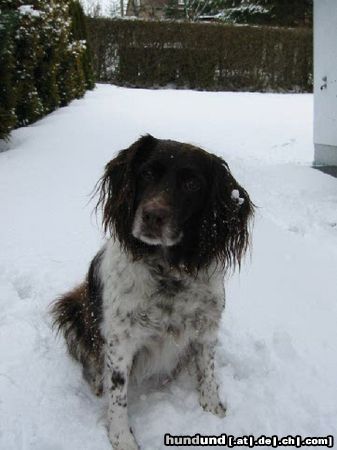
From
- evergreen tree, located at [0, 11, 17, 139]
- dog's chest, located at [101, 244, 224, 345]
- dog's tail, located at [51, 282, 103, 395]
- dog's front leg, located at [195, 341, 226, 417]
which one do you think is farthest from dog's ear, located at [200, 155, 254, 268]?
evergreen tree, located at [0, 11, 17, 139]

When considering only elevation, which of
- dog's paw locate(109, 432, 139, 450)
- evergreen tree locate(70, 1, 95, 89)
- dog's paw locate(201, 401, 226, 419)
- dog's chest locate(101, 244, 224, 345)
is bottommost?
dog's paw locate(201, 401, 226, 419)

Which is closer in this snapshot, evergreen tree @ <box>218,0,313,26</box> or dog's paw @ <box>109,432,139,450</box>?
dog's paw @ <box>109,432,139,450</box>

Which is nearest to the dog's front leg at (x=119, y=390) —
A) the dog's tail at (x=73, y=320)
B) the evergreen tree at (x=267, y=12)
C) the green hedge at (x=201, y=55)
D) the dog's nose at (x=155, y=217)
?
the dog's tail at (x=73, y=320)

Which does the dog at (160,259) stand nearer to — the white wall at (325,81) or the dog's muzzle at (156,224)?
the dog's muzzle at (156,224)

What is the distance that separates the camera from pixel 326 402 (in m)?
2.66

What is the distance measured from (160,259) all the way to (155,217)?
34 cm

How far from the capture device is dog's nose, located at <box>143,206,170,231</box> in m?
2.14

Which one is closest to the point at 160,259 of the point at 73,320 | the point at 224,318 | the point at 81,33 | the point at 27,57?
the point at 73,320

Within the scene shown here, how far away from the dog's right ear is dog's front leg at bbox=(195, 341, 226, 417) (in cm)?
80

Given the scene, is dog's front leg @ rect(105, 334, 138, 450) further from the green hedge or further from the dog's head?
the green hedge

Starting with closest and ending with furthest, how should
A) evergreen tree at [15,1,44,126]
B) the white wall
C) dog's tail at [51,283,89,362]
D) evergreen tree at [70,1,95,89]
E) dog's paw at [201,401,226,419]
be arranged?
1. dog's paw at [201,401,226,419]
2. dog's tail at [51,283,89,362]
3. evergreen tree at [15,1,44,126]
4. the white wall
5. evergreen tree at [70,1,95,89]

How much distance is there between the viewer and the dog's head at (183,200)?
92.1 inches

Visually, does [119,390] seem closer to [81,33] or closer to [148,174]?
[148,174]

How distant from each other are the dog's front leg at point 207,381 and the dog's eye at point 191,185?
0.87 meters
